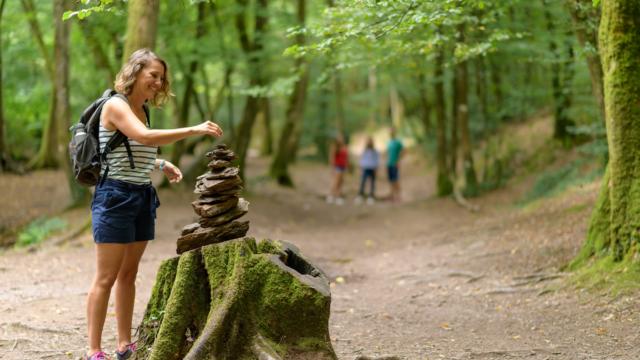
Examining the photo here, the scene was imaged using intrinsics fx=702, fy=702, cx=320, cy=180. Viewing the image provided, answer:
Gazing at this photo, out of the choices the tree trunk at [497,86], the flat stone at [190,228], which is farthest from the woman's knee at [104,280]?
the tree trunk at [497,86]

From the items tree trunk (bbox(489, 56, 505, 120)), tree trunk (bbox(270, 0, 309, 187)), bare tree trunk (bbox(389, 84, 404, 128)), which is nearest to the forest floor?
tree trunk (bbox(270, 0, 309, 187))

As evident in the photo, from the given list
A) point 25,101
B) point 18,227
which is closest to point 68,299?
point 18,227

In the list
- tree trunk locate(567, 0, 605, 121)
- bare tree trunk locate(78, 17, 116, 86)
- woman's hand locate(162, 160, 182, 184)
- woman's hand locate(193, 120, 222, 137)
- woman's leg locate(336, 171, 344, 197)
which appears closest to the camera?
woman's hand locate(193, 120, 222, 137)

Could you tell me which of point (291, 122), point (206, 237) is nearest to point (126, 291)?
point (206, 237)

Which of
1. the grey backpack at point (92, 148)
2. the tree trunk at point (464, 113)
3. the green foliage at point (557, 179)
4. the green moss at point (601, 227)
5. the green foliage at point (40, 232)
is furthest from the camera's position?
the tree trunk at point (464, 113)

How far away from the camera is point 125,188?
4703mm

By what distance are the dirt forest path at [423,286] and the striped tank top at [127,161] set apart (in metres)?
1.88

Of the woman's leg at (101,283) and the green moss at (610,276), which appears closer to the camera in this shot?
the woman's leg at (101,283)

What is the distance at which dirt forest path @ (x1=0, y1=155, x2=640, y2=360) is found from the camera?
20.6 feet

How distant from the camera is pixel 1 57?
853 inches

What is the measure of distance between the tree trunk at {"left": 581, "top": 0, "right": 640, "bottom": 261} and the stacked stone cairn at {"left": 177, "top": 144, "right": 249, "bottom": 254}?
15.5 ft

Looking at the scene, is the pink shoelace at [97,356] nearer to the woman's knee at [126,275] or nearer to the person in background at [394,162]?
the woman's knee at [126,275]

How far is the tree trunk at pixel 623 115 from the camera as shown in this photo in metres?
7.55

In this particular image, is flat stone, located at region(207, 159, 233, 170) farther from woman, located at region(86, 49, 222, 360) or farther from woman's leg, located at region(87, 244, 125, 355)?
woman's leg, located at region(87, 244, 125, 355)
